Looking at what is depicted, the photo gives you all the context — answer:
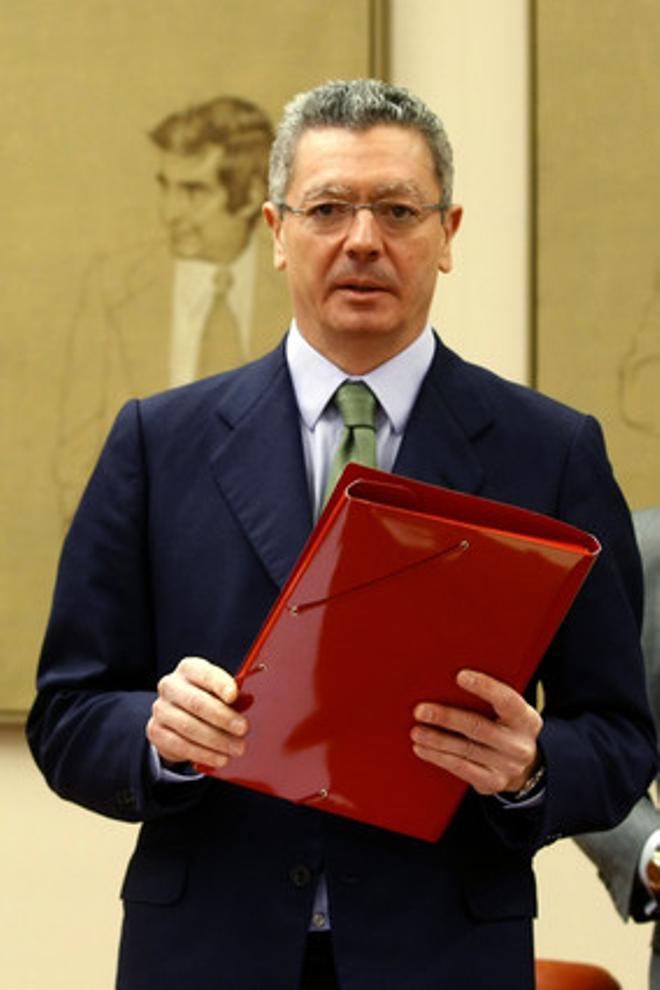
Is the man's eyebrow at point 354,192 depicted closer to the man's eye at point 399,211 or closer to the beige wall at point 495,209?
the man's eye at point 399,211

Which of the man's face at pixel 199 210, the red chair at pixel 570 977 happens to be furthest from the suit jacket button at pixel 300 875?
the man's face at pixel 199 210

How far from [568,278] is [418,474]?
1.43m

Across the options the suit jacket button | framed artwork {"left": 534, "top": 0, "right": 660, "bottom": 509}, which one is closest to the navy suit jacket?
the suit jacket button

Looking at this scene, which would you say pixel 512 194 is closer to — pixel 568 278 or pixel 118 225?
pixel 568 278

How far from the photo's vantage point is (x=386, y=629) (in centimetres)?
163

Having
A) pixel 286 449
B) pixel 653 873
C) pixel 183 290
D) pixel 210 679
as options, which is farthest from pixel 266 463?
pixel 183 290

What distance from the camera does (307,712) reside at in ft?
5.57

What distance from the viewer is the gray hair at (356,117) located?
200 cm

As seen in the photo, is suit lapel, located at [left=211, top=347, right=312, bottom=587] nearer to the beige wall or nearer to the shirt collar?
the shirt collar

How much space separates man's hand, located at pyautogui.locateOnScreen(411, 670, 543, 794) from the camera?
167 centimetres

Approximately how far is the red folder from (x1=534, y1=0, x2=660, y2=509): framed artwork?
163 cm

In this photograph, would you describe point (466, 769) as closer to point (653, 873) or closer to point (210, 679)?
point (210, 679)

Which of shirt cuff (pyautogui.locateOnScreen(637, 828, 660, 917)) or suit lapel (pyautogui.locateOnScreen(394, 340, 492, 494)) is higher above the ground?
suit lapel (pyautogui.locateOnScreen(394, 340, 492, 494))

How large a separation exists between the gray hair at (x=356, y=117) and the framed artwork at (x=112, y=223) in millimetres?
1341
